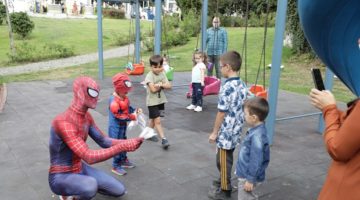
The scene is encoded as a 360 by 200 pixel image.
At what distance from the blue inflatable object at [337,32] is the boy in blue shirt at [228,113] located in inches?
39.4

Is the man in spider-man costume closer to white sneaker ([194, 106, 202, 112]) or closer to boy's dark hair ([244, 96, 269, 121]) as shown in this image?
boy's dark hair ([244, 96, 269, 121])

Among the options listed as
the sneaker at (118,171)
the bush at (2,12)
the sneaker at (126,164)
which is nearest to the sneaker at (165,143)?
the sneaker at (126,164)

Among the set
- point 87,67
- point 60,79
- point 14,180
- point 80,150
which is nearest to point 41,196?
point 14,180

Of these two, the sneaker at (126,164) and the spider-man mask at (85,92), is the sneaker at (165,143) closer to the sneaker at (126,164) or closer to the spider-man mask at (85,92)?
the sneaker at (126,164)

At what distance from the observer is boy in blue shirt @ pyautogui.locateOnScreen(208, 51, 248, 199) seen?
346 centimetres

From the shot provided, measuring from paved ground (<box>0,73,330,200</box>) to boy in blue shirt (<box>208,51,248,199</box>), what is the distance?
1.50 ft

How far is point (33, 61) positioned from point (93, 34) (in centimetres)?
1025

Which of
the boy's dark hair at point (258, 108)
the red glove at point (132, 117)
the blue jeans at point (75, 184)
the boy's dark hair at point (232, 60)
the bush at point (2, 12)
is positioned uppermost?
the bush at point (2, 12)

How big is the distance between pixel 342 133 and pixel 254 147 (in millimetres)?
1285

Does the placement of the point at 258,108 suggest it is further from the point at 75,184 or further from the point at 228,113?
the point at 75,184

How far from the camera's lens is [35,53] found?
15.6 metres

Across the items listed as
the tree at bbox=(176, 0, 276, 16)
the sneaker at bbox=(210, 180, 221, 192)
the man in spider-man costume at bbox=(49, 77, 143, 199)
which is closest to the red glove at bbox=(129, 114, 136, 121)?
the man in spider-man costume at bbox=(49, 77, 143, 199)

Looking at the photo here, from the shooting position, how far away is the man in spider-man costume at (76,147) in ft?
10.1

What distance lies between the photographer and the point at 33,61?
15.0m
